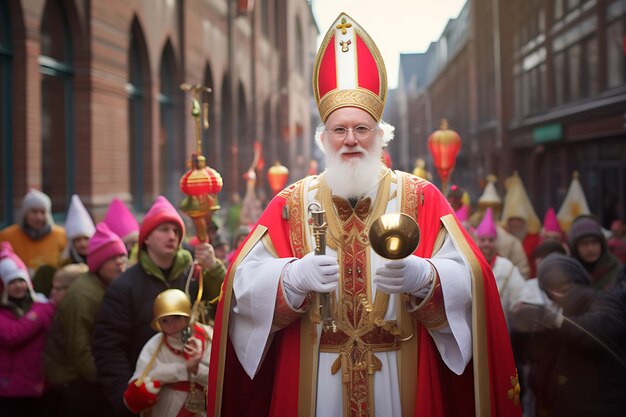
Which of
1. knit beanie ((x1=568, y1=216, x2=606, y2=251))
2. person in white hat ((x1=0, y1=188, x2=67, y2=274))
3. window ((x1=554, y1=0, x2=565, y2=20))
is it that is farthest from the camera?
window ((x1=554, y1=0, x2=565, y2=20))

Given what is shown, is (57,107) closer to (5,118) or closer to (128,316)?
(5,118)

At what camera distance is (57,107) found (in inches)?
390

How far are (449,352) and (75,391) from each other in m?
2.61

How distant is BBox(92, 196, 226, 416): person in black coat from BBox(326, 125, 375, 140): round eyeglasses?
1192 millimetres

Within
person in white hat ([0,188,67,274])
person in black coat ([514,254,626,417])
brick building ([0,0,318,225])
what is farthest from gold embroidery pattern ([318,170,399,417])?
brick building ([0,0,318,225])

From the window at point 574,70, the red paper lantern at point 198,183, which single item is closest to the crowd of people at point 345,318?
the red paper lantern at point 198,183

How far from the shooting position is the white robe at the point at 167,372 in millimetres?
3590

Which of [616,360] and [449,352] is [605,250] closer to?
[616,360]

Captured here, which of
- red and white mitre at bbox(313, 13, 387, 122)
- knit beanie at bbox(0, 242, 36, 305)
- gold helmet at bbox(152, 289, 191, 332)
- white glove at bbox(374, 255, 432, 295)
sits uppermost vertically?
red and white mitre at bbox(313, 13, 387, 122)

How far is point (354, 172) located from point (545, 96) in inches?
668

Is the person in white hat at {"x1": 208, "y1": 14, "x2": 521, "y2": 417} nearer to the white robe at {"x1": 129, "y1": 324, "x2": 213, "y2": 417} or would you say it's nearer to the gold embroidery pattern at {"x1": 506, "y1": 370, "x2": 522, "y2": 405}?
the gold embroidery pattern at {"x1": 506, "y1": 370, "x2": 522, "y2": 405}

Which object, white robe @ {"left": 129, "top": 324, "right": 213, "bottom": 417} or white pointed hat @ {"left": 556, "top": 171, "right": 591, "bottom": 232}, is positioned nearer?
white robe @ {"left": 129, "top": 324, "right": 213, "bottom": 417}

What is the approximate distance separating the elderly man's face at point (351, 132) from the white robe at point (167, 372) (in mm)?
1398

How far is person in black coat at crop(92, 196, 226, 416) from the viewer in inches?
152
